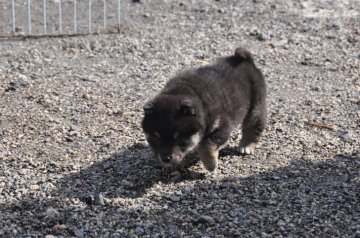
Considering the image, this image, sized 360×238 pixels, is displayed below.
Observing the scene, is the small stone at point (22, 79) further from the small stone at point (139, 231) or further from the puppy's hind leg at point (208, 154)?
the small stone at point (139, 231)

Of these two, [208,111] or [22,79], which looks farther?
[22,79]

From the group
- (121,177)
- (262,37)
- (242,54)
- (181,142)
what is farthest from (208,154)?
(262,37)

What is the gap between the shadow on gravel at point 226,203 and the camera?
19.2 feet

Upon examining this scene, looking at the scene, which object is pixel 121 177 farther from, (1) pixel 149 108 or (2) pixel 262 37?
(2) pixel 262 37

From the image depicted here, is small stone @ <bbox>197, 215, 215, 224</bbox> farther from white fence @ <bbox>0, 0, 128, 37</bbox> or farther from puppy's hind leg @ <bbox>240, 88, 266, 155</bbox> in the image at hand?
white fence @ <bbox>0, 0, 128, 37</bbox>

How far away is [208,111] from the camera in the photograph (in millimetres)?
6641

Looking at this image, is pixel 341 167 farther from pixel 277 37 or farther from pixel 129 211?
pixel 277 37

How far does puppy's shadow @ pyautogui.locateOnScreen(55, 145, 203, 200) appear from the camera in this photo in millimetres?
6402

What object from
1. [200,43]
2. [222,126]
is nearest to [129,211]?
[222,126]

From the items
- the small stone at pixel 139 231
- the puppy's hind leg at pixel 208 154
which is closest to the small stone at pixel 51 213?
the small stone at pixel 139 231

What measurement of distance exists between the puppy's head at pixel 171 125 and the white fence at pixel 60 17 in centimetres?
457

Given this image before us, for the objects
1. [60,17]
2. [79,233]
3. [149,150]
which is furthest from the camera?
[60,17]

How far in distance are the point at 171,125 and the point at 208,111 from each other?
1.67ft

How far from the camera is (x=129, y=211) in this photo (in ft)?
19.9
